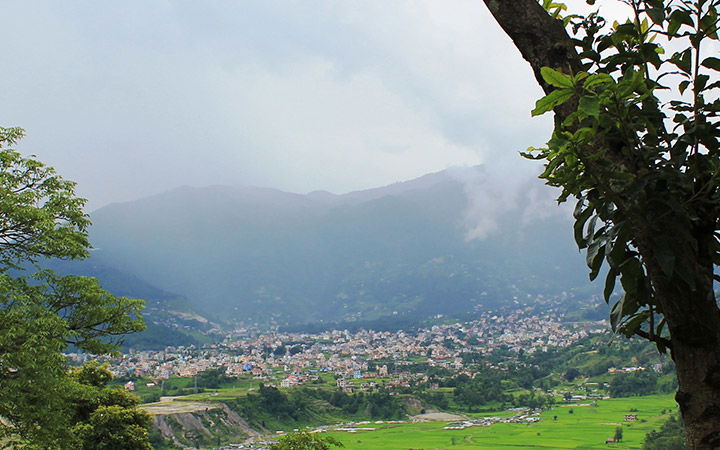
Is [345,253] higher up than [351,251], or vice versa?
[351,251]

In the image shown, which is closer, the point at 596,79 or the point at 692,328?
the point at 596,79

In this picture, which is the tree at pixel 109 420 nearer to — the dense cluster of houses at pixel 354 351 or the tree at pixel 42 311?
the tree at pixel 42 311

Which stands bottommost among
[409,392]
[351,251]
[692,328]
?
[409,392]

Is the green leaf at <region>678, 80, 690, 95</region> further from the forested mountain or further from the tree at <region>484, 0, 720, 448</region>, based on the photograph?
the forested mountain

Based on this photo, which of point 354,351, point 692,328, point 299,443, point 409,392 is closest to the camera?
point 692,328

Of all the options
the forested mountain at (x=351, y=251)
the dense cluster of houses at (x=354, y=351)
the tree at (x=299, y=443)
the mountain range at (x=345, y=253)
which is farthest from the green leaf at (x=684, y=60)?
the forested mountain at (x=351, y=251)

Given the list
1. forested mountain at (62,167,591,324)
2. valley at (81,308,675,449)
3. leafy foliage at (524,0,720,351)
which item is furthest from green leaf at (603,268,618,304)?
forested mountain at (62,167,591,324)

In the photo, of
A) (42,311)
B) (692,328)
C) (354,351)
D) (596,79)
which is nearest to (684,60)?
(596,79)

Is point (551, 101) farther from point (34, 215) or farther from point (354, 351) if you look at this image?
point (354, 351)
